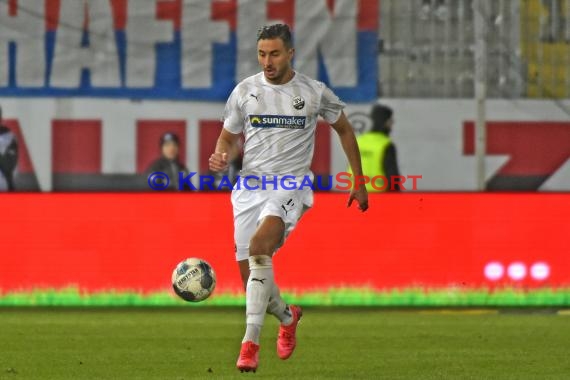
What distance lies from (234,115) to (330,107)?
1.85 ft

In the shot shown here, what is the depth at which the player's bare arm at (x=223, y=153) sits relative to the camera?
25.6 ft

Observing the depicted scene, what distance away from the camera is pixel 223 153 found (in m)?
7.91

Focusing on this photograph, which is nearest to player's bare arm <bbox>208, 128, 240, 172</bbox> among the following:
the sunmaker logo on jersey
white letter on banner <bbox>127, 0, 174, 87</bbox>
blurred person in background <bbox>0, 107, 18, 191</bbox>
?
the sunmaker logo on jersey

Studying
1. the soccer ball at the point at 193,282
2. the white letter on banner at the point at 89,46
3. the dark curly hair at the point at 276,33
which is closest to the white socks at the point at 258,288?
the dark curly hair at the point at 276,33

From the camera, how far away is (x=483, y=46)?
16.0 metres

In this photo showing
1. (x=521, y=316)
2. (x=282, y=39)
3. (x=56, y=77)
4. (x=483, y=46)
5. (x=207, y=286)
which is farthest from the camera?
(x=56, y=77)

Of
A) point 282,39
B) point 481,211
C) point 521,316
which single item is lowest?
point 521,316

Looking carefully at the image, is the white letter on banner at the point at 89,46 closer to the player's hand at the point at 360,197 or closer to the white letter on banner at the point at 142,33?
the white letter on banner at the point at 142,33

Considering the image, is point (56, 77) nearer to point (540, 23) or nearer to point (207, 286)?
point (540, 23)

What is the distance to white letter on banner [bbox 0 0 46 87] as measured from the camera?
16.8 meters

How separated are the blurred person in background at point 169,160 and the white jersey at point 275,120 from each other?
322 inches

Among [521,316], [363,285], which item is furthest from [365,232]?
[521,316]

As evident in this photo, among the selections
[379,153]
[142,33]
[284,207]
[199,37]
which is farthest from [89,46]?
[284,207]

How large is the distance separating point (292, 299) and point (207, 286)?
3.44m
